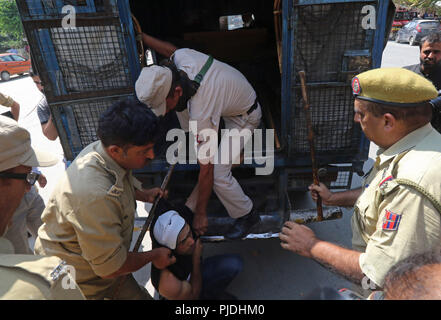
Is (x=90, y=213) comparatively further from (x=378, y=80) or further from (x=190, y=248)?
(x=378, y=80)

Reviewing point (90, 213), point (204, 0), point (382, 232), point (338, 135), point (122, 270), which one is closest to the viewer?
point (382, 232)

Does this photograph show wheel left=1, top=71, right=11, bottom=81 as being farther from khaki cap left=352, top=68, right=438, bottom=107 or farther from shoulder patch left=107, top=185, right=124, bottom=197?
khaki cap left=352, top=68, right=438, bottom=107

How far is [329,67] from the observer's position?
2359 millimetres

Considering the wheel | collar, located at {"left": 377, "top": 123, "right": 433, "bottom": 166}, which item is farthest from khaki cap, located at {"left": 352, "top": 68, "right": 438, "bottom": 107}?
the wheel

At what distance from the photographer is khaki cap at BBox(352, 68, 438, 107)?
1398mm

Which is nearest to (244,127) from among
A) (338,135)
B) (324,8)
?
(338,135)

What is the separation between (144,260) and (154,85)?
1.21 metres

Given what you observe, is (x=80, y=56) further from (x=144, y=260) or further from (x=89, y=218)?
(x=144, y=260)

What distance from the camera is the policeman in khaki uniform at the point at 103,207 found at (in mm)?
1454

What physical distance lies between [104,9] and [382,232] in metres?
2.34

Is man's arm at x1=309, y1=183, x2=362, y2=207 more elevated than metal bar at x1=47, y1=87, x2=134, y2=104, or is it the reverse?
metal bar at x1=47, y1=87, x2=134, y2=104

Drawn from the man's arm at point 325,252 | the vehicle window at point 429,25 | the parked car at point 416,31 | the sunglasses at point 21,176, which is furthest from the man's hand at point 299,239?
the vehicle window at point 429,25

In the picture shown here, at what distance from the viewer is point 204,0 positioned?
200 inches

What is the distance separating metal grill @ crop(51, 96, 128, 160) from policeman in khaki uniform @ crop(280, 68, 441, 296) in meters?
1.95
